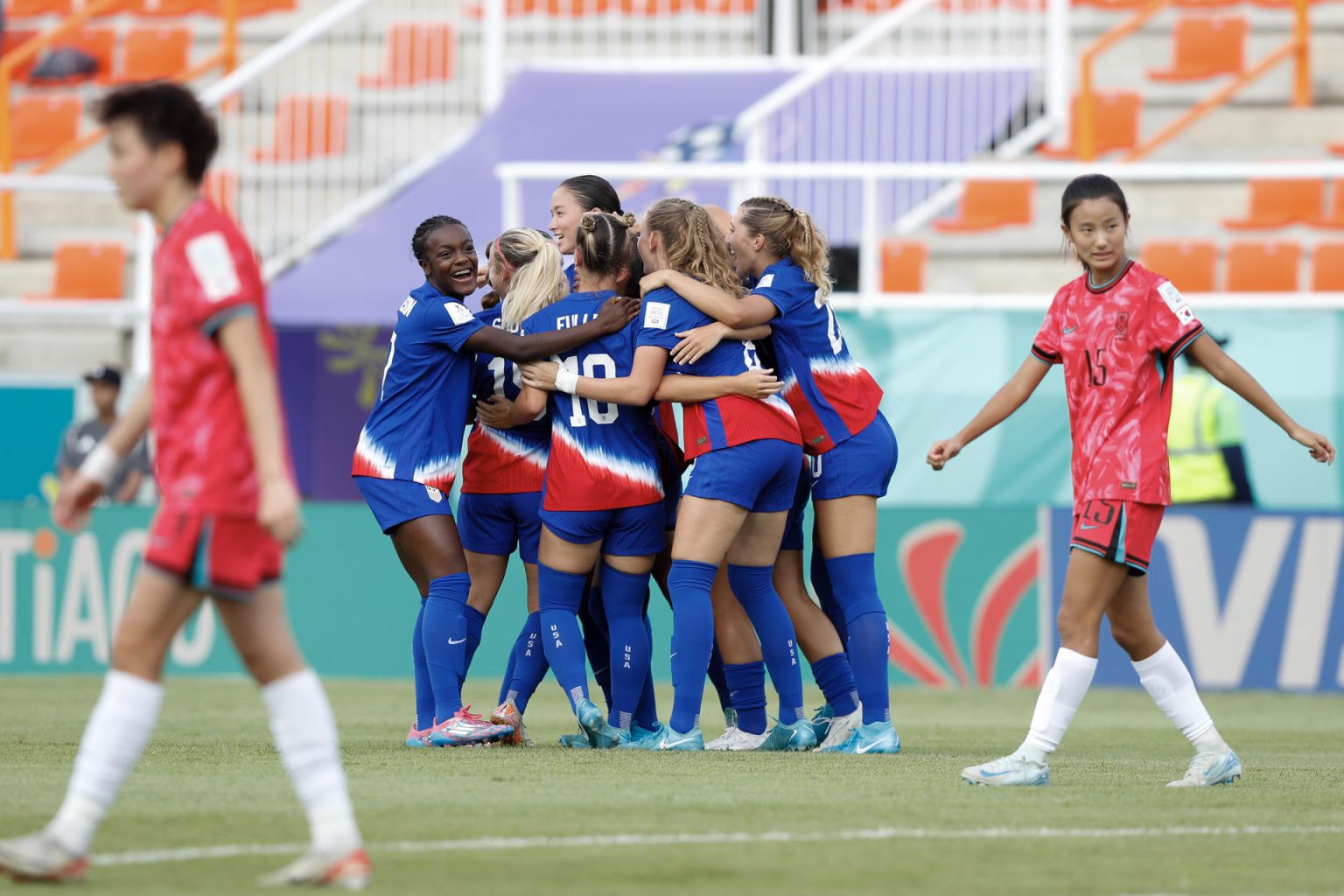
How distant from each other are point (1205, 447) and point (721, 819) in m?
7.80

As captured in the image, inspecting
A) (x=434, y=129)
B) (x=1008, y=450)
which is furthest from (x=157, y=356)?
(x=434, y=129)

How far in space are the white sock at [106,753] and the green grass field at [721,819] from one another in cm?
15

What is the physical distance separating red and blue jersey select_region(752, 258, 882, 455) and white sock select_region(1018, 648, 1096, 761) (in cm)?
171

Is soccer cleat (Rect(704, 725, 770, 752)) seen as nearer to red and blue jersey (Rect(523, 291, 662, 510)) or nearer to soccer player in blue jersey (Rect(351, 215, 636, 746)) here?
soccer player in blue jersey (Rect(351, 215, 636, 746))

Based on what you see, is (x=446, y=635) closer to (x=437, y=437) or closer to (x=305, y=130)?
(x=437, y=437)

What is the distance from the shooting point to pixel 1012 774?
6727 mm

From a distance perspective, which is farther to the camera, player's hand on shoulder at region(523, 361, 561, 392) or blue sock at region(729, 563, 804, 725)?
blue sock at region(729, 563, 804, 725)

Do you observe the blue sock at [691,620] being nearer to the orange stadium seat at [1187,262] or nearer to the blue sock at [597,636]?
the blue sock at [597,636]

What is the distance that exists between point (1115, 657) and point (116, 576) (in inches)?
253

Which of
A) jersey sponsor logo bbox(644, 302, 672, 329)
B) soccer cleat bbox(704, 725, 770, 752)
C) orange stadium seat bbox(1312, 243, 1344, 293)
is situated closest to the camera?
jersey sponsor logo bbox(644, 302, 672, 329)

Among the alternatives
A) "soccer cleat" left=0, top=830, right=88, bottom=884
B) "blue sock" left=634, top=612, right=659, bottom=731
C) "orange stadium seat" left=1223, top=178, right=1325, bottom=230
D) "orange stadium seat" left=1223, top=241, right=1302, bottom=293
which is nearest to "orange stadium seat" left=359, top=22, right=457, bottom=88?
"orange stadium seat" left=1223, top=178, right=1325, bottom=230

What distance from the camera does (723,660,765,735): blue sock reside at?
8203 millimetres

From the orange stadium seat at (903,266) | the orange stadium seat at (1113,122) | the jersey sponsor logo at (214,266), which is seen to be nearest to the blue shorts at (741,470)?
the jersey sponsor logo at (214,266)

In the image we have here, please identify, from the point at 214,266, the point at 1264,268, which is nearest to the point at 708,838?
the point at 214,266
